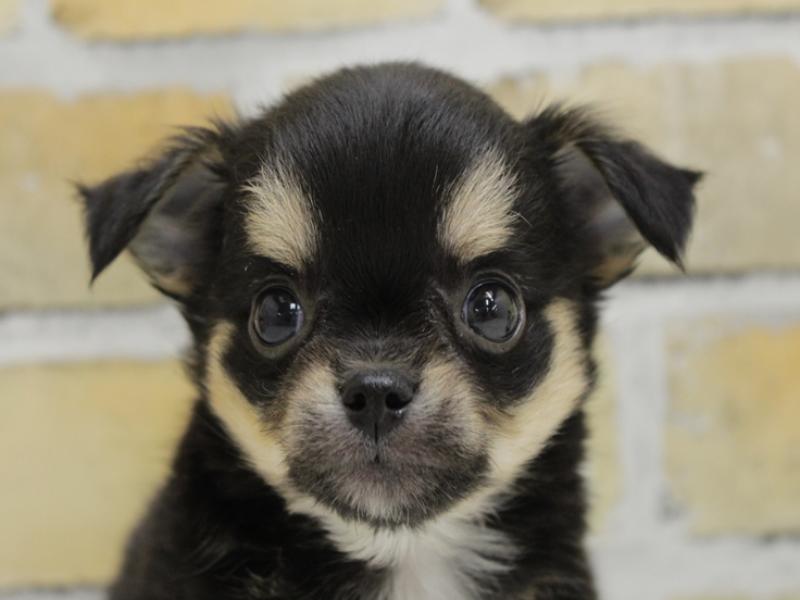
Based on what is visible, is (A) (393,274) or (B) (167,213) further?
(B) (167,213)

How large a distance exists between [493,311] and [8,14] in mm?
1113

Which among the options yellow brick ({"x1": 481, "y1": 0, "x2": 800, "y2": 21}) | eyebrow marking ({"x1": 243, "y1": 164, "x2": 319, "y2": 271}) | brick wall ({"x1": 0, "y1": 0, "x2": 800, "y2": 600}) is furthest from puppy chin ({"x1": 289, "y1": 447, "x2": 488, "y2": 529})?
yellow brick ({"x1": 481, "y1": 0, "x2": 800, "y2": 21})

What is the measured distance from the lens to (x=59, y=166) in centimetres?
195

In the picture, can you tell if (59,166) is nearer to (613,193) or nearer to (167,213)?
(167,213)

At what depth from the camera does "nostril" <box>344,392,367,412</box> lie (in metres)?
1.22

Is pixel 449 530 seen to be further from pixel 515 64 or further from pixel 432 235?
pixel 515 64

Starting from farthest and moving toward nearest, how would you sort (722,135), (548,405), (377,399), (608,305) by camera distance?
(722,135), (608,305), (548,405), (377,399)

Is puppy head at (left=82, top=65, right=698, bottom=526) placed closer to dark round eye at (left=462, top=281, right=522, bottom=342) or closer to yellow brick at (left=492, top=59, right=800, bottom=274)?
dark round eye at (left=462, top=281, right=522, bottom=342)

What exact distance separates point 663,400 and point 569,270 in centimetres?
62

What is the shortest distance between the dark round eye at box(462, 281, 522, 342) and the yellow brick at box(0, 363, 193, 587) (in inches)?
32.7

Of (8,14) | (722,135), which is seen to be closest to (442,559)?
(722,135)

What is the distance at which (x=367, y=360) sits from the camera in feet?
Answer: 4.10

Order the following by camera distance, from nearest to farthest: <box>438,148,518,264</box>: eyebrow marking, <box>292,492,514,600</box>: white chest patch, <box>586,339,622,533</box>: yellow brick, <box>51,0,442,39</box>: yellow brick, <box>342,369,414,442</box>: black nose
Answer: <box>342,369,414,442</box>: black nose
<box>438,148,518,264</box>: eyebrow marking
<box>292,492,514,600</box>: white chest patch
<box>51,0,442,39</box>: yellow brick
<box>586,339,622,533</box>: yellow brick

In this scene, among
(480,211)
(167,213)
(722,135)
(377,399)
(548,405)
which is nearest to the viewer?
(377,399)
